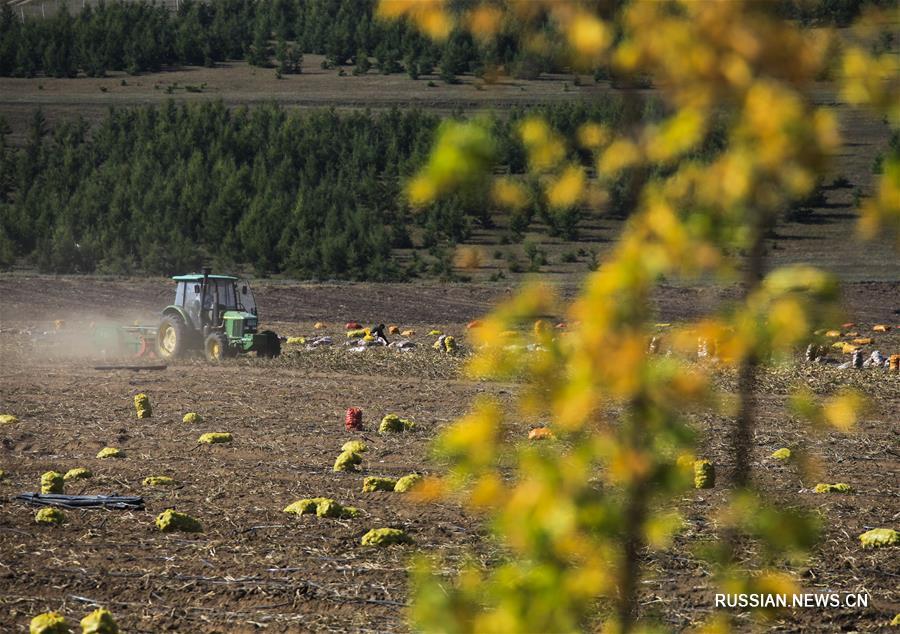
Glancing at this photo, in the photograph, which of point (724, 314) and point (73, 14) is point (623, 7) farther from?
point (73, 14)

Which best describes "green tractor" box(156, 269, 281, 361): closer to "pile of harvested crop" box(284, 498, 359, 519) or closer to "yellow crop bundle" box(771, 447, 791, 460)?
"yellow crop bundle" box(771, 447, 791, 460)

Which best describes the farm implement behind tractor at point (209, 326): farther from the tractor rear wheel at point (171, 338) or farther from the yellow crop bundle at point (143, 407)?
the yellow crop bundle at point (143, 407)

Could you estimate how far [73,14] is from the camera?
102688 mm

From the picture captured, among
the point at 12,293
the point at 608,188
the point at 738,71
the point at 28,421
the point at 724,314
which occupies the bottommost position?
the point at 12,293

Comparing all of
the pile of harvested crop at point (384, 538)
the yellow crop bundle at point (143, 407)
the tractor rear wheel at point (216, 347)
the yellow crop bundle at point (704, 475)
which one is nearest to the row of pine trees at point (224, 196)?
the tractor rear wheel at point (216, 347)

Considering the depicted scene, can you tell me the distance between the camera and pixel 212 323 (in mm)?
25875

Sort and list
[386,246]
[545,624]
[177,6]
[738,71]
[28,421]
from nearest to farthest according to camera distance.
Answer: [738,71] < [545,624] < [28,421] < [386,246] < [177,6]

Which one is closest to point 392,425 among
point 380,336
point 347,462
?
point 347,462

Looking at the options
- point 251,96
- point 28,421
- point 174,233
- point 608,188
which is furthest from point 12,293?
point 608,188

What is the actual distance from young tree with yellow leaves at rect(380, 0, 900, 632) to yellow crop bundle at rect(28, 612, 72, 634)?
4.14m

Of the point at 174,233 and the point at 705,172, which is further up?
the point at 705,172

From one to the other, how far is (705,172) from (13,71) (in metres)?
92.1

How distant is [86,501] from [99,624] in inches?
153

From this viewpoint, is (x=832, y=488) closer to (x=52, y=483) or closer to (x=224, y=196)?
(x=52, y=483)
